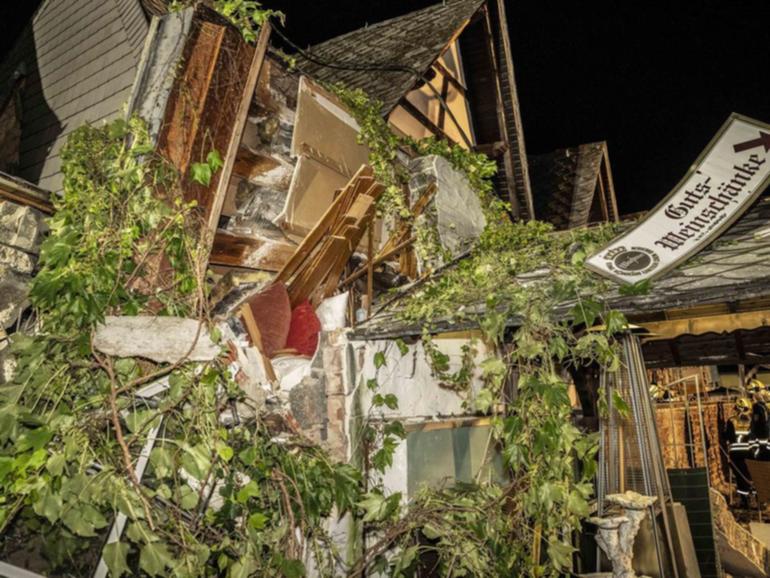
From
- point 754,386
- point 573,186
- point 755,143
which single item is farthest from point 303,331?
point 754,386

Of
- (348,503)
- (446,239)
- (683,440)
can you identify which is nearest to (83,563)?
(348,503)

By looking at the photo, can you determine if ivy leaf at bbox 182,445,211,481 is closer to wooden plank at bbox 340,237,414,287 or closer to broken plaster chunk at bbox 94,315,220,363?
broken plaster chunk at bbox 94,315,220,363

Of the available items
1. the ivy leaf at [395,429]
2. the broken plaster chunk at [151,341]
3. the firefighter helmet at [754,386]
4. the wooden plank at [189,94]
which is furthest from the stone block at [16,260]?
the firefighter helmet at [754,386]

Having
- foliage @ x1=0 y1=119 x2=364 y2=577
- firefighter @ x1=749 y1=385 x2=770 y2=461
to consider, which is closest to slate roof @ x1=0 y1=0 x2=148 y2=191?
foliage @ x1=0 y1=119 x2=364 y2=577

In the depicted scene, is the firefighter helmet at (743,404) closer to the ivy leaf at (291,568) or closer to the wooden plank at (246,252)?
the wooden plank at (246,252)

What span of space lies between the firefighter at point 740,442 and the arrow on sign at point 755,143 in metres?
10.8

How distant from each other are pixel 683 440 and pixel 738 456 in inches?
47.6

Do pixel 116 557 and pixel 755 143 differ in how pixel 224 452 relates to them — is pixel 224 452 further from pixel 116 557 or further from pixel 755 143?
pixel 755 143

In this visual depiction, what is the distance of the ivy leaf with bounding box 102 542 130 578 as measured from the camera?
2832mm

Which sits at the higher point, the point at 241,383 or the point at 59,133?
the point at 59,133

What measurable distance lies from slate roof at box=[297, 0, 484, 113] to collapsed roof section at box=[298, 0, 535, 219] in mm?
19

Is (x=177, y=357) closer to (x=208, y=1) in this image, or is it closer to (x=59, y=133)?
(x=208, y=1)

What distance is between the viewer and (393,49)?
26.9 feet

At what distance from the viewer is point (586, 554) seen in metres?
7.29
